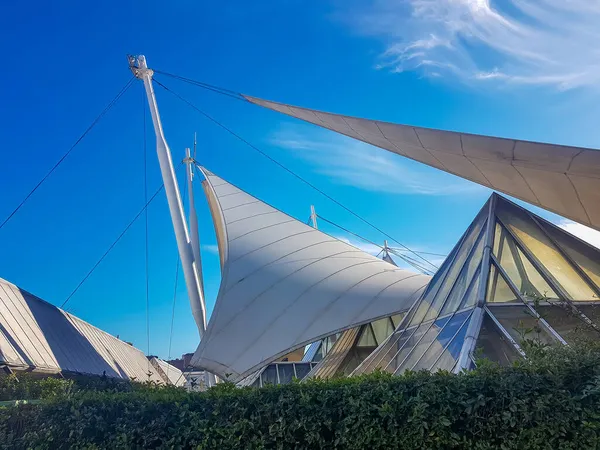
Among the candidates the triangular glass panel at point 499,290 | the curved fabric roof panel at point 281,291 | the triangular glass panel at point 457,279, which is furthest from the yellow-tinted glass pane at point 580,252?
the curved fabric roof panel at point 281,291

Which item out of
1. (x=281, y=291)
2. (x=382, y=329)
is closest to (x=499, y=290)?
(x=281, y=291)

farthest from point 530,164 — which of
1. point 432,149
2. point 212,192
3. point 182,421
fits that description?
point 212,192

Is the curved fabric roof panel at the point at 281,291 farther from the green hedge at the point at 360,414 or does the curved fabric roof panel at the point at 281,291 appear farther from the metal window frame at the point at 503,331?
the green hedge at the point at 360,414

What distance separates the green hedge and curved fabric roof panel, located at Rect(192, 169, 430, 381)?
950cm

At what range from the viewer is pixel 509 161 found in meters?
9.26

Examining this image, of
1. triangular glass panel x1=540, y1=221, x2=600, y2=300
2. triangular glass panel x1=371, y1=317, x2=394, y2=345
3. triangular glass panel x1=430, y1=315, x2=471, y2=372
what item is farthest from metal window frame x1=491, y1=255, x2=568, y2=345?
triangular glass panel x1=371, y1=317, x2=394, y2=345

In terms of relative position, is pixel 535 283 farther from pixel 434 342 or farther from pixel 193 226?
pixel 193 226

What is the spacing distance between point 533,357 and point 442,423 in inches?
55.7

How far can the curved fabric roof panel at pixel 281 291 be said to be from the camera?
17438mm

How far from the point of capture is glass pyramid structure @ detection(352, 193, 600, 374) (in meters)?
9.86

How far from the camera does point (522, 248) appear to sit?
489 inches

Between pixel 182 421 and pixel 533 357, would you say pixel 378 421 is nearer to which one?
pixel 533 357

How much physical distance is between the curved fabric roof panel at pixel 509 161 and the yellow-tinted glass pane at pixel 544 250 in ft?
4.71

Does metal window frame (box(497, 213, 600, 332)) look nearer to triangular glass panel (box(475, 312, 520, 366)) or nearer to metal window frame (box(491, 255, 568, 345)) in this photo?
metal window frame (box(491, 255, 568, 345))
